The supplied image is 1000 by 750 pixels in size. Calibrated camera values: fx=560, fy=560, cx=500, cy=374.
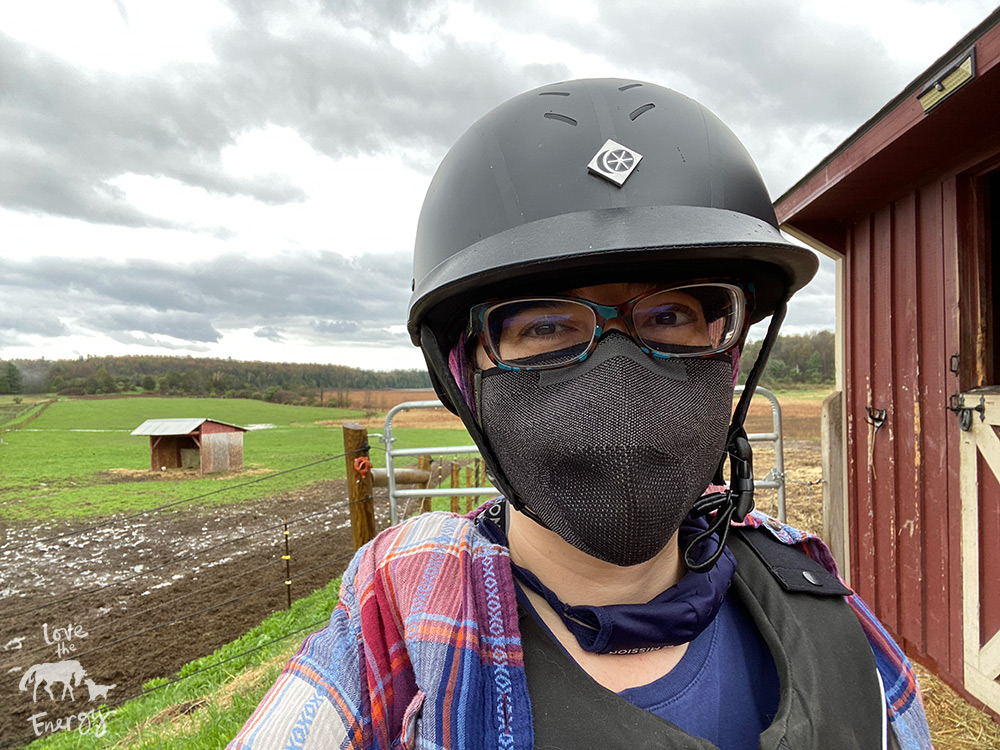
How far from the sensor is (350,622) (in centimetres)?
86

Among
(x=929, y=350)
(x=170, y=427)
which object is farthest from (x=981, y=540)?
(x=170, y=427)

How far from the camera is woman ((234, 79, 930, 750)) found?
2.56 ft

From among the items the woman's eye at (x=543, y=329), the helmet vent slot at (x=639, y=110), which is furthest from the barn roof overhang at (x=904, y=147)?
the woman's eye at (x=543, y=329)

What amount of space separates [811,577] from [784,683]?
0.24 metres

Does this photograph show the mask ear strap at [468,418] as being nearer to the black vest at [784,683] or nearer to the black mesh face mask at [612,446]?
the black mesh face mask at [612,446]

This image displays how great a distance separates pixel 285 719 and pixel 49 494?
29.2 metres

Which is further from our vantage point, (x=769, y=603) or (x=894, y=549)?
(x=894, y=549)

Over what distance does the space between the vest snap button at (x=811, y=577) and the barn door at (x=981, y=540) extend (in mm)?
2366

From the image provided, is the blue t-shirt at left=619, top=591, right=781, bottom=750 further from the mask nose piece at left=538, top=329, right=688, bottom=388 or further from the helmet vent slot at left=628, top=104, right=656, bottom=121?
the helmet vent slot at left=628, top=104, right=656, bottom=121

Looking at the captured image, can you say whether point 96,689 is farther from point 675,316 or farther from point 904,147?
point 904,147

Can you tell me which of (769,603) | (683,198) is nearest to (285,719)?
(769,603)

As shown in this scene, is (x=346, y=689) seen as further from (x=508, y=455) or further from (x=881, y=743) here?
(x=881, y=743)

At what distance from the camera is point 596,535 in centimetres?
84

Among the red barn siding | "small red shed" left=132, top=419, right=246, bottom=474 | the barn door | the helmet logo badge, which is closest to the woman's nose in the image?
the helmet logo badge
